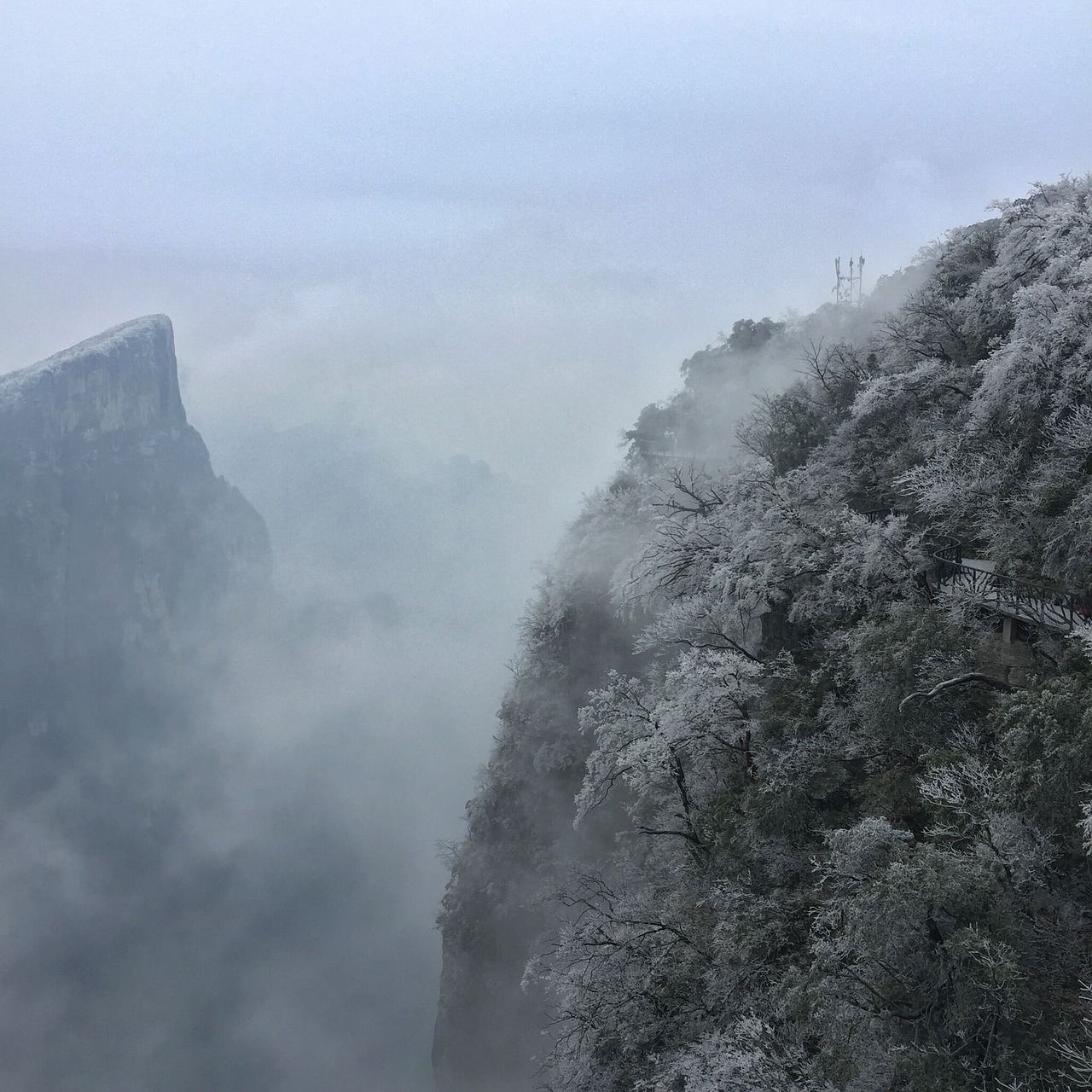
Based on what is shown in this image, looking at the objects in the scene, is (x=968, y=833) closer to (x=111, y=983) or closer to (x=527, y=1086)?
(x=527, y=1086)

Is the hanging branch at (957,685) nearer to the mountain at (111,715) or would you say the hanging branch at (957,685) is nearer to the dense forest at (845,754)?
the dense forest at (845,754)

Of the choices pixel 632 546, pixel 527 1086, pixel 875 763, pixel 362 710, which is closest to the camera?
pixel 875 763

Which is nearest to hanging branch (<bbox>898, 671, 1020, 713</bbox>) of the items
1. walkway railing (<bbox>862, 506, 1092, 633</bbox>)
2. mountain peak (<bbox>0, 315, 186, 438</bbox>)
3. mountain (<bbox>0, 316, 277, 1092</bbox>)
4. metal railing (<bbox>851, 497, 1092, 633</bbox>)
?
metal railing (<bbox>851, 497, 1092, 633</bbox>)

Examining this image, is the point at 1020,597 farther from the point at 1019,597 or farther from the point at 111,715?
the point at 111,715

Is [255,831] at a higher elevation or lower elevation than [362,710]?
lower

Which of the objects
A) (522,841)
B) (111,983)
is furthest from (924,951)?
(111,983)

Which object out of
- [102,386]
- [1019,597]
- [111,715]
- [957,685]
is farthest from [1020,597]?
[102,386]

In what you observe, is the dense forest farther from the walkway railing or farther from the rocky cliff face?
the rocky cliff face
